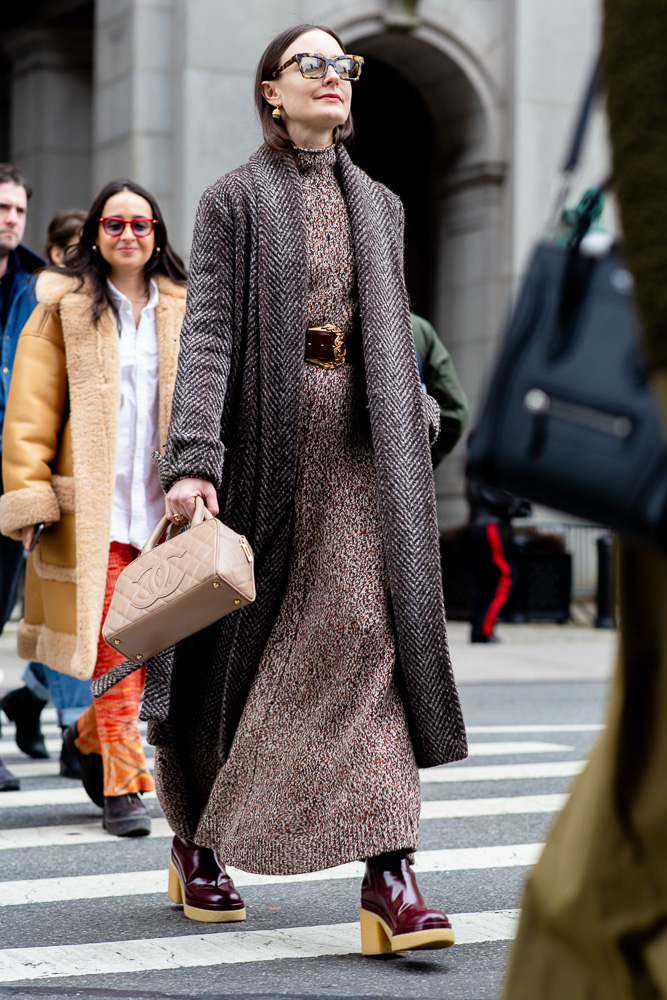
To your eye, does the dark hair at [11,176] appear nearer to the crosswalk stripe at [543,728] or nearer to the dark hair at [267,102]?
the dark hair at [267,102]

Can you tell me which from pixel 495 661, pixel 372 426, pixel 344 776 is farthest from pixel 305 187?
pixel 495 661

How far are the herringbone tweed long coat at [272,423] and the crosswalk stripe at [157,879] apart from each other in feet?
2.30

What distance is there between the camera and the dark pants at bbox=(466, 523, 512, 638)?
1335cm

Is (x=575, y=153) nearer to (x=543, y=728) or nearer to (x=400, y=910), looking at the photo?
(x=400, y=910)

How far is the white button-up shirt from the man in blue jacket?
110cm

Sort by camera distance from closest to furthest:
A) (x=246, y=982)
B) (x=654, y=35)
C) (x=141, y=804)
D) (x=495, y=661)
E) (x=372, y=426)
Result: (x=654, y=35), (x=246, y=982), (x=372, y=426), (x=141, y=804), (x=495, y=661)

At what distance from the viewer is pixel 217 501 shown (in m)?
3.72

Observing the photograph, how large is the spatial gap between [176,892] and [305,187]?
182 cm

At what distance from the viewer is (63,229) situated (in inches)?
285

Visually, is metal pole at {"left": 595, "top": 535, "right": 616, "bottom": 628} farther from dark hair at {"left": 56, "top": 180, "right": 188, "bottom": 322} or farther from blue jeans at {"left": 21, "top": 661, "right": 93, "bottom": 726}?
dark hair at {"left": 56, "top": 180, "right": 188, "bottom": 322}

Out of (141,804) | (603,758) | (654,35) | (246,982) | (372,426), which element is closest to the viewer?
(654,35)

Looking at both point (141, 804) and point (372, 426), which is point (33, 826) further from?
point (372, 426)

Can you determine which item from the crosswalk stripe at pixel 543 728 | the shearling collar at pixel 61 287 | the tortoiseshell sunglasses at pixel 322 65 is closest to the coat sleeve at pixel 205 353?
the tortoiseshell sunglasses at pixel 322 65

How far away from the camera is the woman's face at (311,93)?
12.7 feet
